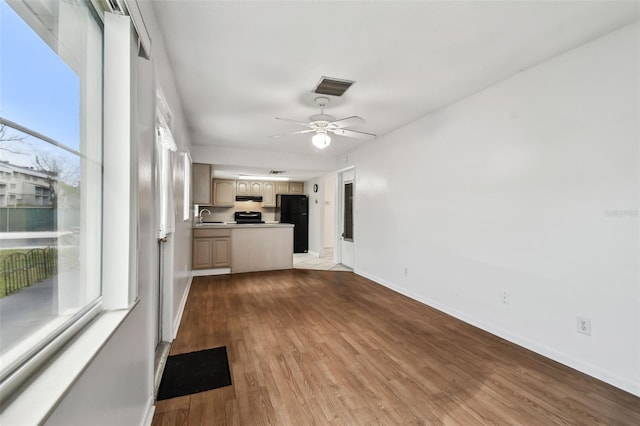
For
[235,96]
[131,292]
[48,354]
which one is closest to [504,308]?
[131,292]

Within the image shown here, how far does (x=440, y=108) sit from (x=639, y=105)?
6.11ft

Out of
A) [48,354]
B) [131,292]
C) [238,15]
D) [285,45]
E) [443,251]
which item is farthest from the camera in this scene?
[443,251]

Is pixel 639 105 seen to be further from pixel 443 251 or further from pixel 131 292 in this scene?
pixel 131 292

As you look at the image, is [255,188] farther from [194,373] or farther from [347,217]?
[194,373]

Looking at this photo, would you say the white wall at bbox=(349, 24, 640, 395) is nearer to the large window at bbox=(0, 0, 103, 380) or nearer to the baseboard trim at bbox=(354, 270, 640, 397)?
the baseboard trim at bbox=(354, 270, 640, 397)

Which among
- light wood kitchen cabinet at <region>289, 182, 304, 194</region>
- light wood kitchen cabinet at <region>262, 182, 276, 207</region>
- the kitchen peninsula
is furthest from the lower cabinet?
light wood kitchen cabinet at <region>289, 182, 304, 194</region>

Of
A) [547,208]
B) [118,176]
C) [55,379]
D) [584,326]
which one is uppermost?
[118,176]

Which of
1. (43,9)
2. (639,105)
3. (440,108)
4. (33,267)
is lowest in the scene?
(33,267)

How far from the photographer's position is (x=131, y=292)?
128 cm

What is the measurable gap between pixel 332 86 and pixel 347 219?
377 cm

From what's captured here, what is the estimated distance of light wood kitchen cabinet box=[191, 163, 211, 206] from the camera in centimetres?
562

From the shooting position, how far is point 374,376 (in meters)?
2.14

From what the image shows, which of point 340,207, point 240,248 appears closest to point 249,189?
point 240,248

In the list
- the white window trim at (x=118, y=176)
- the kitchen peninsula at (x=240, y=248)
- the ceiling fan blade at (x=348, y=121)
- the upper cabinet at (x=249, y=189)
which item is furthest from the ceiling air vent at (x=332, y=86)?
the upper cabinet at (x=249, y=189)
